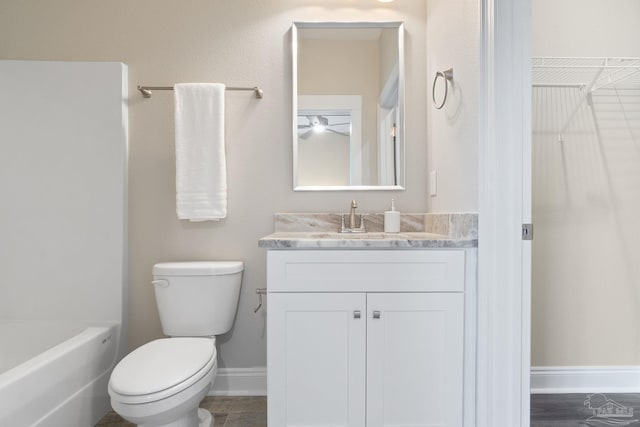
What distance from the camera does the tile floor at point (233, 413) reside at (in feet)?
5.07

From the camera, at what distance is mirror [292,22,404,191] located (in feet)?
5.92

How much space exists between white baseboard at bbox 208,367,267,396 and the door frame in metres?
1.14

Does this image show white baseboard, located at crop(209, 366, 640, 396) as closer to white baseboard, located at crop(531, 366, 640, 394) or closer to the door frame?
white baseboard, located at crop(531, 366, 640, 394)

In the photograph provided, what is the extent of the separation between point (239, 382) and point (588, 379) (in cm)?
186

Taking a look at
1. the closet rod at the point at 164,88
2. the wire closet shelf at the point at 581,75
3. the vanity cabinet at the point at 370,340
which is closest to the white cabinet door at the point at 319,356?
the vanity cabinet at the point at 370,340

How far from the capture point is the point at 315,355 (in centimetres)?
126

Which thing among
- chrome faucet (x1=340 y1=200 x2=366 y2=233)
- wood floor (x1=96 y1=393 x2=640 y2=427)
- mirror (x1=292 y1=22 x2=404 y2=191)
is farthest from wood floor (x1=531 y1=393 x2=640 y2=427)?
mirror (x1=292 y1=22 x2=404 y2=191)

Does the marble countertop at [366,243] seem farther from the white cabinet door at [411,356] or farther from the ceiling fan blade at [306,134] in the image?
the ceiling fan blade at [306,134]

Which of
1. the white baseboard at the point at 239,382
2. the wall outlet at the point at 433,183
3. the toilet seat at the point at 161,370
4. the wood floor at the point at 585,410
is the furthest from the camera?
the white baseboard at the point at 239,382

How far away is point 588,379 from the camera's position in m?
1.78

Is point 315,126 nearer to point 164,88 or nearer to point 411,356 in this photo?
point 164,88

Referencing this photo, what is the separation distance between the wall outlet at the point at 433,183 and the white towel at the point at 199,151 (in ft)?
3.53

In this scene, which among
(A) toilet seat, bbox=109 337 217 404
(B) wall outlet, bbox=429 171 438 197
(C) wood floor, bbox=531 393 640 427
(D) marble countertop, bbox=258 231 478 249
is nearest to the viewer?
(A) toilet seat, bbox=109 337 217 404

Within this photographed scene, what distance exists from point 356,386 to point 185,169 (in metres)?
1.28
